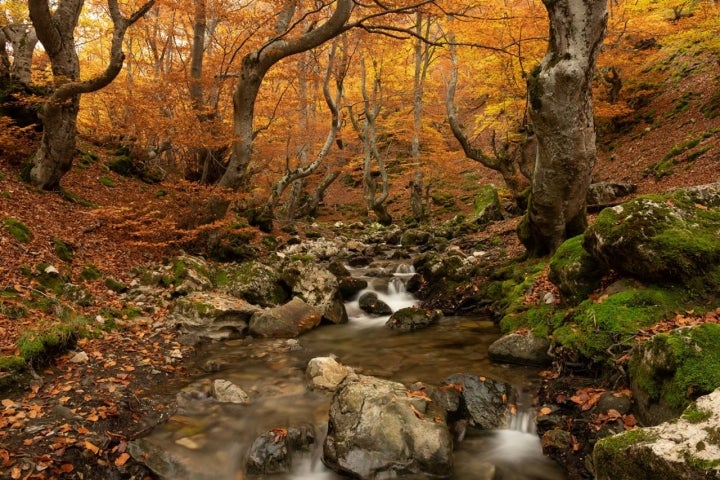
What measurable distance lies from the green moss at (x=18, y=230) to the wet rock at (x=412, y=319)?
6.32 m

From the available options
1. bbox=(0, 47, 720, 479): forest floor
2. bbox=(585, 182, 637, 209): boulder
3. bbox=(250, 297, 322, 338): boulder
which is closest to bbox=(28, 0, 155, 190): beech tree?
bbox=(0, 47, 720, 479): forest floor

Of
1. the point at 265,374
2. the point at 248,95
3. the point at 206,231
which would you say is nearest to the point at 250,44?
the point at 248,95

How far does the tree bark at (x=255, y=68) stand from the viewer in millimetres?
8492

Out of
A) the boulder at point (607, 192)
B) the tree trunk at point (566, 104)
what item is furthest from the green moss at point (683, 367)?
the boulder at point (607, 192)

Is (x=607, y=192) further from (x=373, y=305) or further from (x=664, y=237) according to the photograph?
(x=664, y=237)

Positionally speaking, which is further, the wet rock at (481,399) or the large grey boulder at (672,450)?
the wet rock at (481,399)

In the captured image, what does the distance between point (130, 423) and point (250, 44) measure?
13.5 meters

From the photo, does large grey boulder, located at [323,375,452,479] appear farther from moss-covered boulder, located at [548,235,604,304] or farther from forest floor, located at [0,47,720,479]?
moss-covered boulder, located at [548,235,604,304]

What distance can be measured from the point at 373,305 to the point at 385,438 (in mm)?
5422

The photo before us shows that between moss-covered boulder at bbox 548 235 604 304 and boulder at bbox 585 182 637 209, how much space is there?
653 cm

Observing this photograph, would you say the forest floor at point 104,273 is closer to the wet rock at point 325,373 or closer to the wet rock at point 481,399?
the wet rock at point 325,373

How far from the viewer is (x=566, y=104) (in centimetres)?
653

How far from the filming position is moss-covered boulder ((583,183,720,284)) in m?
4.81

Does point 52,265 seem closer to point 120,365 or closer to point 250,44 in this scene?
point 120,365
